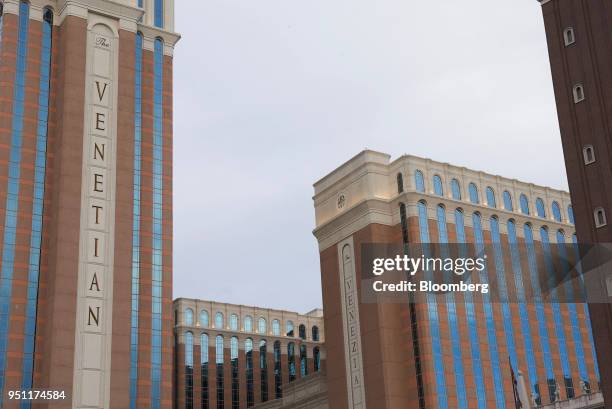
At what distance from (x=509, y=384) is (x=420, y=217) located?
25641mm

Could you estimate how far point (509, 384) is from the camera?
12469cm

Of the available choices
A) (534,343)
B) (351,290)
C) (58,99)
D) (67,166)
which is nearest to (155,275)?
(67,166)

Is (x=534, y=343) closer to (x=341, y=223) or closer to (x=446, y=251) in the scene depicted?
(x=446, y=251)

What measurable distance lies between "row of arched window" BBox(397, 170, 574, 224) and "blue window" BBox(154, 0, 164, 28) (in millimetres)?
40777

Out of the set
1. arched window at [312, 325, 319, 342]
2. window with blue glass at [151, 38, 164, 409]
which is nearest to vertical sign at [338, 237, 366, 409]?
window with blue glass at [151, 38, 164, 409]

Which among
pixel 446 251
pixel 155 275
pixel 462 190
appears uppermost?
pixel 462 190

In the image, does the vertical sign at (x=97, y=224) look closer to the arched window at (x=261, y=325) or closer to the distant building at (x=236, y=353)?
→ the distant building at (x=236, y=353)

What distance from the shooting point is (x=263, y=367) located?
547ft

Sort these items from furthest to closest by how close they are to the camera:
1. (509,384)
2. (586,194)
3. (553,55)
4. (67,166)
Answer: (509,384) < (67,166) < (553,55) < (586,194)

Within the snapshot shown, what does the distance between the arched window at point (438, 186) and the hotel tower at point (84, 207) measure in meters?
43.3

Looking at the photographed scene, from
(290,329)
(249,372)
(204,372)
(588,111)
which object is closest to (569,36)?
(588,111)

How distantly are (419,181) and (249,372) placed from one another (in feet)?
179

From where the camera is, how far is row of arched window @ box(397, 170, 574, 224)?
131 meters

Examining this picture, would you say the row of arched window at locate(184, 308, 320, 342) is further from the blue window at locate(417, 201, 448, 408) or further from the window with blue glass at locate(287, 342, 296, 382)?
the blue window at locate(417, 201, 448, 408)
